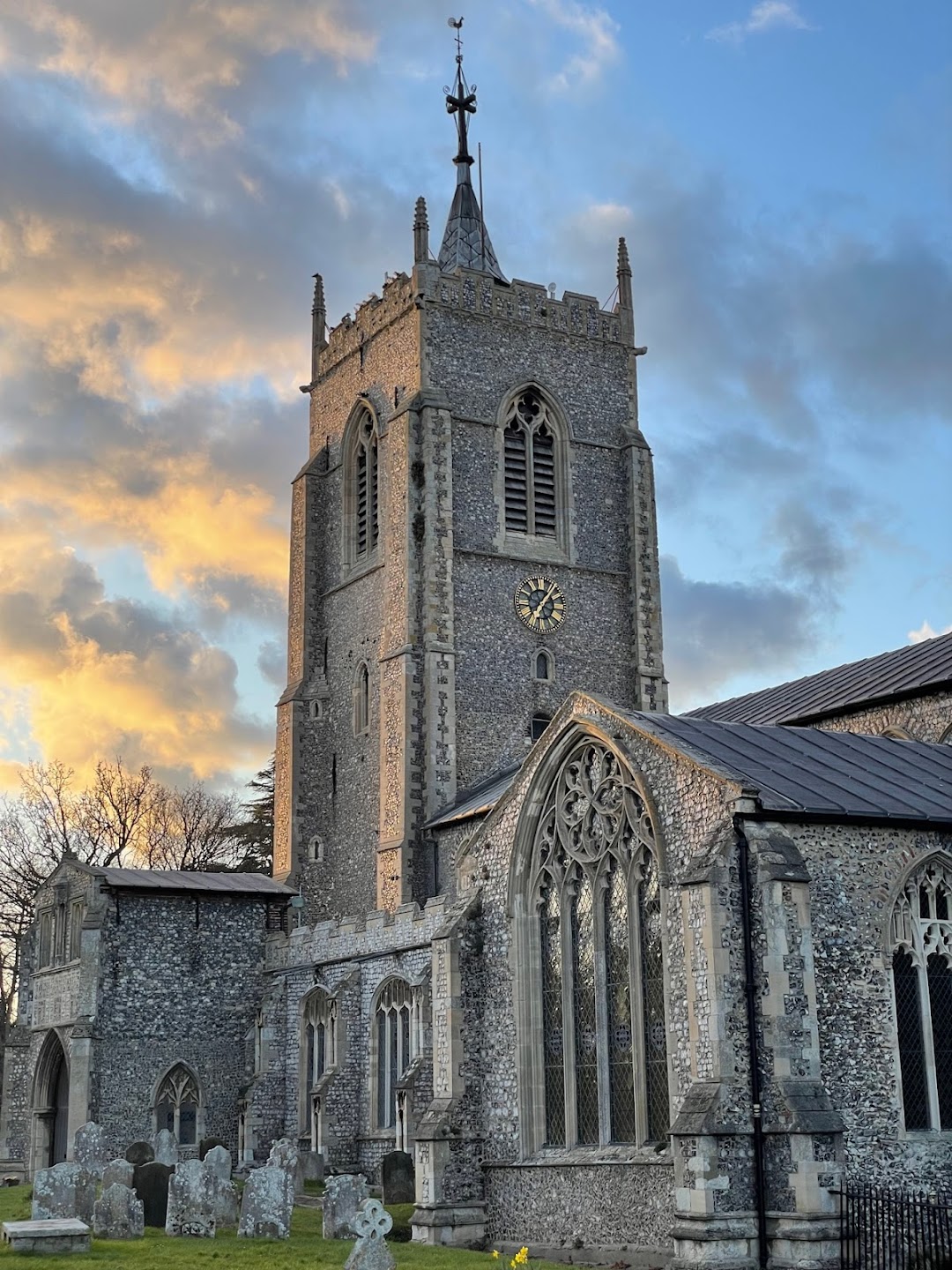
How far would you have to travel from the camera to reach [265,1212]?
2038cm

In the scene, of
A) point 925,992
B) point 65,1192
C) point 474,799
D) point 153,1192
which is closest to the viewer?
point 925,992

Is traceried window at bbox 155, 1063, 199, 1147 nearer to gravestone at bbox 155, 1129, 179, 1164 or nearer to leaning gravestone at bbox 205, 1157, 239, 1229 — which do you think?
gravestone at bbox 155, 1129, 179, 1164

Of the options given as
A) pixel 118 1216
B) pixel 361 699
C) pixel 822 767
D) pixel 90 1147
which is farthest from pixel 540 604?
pixel 118 1216

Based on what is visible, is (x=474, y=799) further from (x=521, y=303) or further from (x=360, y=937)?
(x=521, y=303)

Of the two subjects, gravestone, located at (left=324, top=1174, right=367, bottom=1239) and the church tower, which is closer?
gravestone, located at (left=324, top=1174, right=367, bottom=1239)

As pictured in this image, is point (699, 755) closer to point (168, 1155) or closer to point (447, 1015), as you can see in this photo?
point (447, 1015)

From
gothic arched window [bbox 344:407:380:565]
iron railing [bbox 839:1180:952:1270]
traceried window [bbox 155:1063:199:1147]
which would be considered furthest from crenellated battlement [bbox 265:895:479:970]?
gothic arched window [bbox 344:407:380:565]

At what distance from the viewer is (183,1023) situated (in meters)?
32.3

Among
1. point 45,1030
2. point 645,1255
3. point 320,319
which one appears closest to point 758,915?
point 645,1255

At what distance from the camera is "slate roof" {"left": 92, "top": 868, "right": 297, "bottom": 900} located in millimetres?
32656

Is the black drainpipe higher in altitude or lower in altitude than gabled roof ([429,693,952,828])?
lower

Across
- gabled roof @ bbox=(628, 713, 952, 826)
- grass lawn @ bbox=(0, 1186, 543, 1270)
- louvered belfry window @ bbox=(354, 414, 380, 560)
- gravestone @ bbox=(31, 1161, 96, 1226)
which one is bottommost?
grass lawn @ bbox=(0, 1186, 543, 1270)

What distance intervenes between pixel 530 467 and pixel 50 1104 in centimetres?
1843

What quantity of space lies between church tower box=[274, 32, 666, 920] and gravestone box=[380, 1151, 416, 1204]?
10.2 meters
